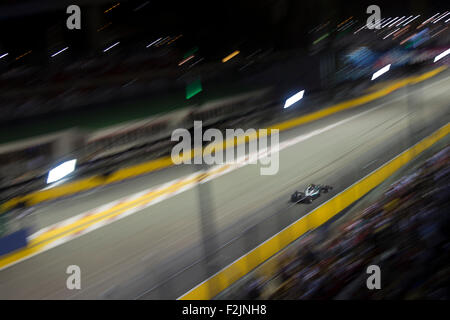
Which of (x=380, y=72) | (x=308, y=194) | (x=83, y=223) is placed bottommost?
(x=83, y=223)

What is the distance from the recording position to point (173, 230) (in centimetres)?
249

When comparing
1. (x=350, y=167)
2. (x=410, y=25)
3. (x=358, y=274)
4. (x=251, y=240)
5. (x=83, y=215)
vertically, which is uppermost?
(x=410, y=25)

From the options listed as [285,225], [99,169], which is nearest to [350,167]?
[285,225]

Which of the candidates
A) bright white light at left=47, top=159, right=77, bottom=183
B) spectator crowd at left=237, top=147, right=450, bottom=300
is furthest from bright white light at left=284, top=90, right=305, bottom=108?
bright white light at left=47, top=159, right=77, bottom=183

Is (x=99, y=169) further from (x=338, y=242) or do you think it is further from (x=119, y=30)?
(x=338, y=242)

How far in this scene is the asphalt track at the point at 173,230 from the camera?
2.10m

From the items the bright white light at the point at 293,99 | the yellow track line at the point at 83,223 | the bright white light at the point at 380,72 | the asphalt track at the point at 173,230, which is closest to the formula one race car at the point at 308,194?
the asphalt track at the point at 173,230

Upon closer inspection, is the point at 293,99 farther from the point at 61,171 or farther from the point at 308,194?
the point at 61,171

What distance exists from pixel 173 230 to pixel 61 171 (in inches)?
33.5

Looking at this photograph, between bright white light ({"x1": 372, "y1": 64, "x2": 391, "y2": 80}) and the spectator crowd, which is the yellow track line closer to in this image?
the spectator crowd

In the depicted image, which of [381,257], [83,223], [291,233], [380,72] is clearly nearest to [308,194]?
[291,233]

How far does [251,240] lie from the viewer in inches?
97.6

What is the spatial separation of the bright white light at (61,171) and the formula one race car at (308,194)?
1.49 metres

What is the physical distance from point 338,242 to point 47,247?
5.25ft
